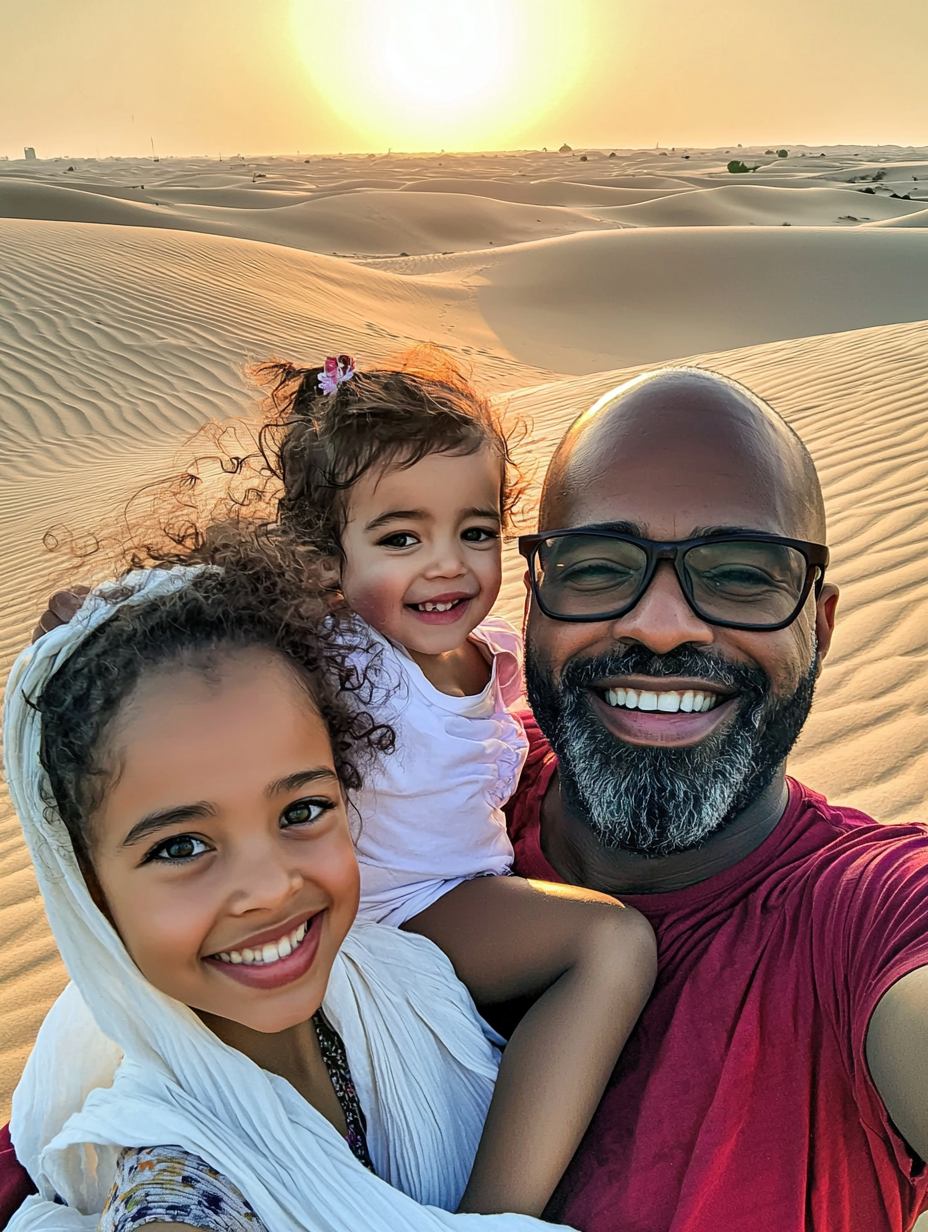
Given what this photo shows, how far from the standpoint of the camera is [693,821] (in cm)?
204

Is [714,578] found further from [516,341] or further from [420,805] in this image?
[516,341]

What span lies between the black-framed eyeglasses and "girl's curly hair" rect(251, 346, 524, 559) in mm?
540

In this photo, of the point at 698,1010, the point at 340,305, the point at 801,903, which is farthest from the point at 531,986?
the point at 340,305

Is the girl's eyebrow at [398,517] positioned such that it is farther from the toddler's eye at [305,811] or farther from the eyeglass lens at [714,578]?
the toddler's eye at [305,811]

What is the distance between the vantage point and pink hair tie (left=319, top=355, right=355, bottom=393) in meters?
2.72

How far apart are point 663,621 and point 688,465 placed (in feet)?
1.20

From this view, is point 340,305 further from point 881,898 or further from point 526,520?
point 881,898

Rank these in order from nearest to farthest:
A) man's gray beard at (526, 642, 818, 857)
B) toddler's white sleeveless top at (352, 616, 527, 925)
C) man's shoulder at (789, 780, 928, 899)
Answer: man's shoulder at (789, 780, 928, 899) < man's gray beard at (526, 642, 818, 857) < toddler's white sleeveless top at (352, 616, 527, 925)

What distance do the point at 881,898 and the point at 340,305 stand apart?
1856 centimetres

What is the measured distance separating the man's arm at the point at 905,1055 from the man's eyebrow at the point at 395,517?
4.97 feet

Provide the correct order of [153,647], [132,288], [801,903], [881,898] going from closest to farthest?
[153,647] → [881,898] → [801,903] → [132,288]

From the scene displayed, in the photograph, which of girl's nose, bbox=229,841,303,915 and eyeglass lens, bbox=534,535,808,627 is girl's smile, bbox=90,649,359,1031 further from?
eyeglass lens, bbox=534,535,808,627

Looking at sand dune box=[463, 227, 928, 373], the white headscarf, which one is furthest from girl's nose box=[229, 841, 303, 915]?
sand dune box=[463, 227, 928, 373]

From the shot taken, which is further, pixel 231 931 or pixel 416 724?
pixel 416 724
